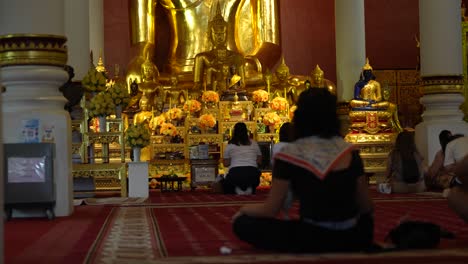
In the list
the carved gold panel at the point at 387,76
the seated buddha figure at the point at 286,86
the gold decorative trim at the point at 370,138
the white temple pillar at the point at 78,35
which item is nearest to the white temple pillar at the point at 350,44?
the seated buddha figure at the point at 286,86

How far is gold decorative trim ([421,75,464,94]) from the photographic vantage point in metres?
11.4

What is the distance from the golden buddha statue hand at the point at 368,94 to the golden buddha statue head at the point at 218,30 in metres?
2.21

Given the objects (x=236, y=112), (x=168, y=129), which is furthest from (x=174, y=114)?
(x=236, y=112)

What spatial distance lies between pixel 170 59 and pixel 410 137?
22.8ft

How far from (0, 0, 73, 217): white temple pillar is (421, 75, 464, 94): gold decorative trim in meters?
5.64

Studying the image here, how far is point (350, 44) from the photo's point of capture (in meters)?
14.3

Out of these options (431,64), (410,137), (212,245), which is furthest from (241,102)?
(212,245)

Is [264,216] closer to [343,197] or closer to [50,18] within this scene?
[343,197]

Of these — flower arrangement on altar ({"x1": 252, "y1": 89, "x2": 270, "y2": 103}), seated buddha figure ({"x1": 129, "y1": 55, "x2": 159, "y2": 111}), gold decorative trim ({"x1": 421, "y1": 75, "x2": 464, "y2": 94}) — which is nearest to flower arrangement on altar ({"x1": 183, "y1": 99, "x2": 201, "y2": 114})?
flower arrangement on altar ({"x1": 252, "y1": 89, "x2": 270, "y2": 103})

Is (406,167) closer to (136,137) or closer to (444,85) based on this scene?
(444,85)

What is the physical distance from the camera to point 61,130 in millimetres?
6789

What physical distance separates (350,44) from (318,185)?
10512 mm

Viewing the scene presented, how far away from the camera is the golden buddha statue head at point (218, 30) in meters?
14.4

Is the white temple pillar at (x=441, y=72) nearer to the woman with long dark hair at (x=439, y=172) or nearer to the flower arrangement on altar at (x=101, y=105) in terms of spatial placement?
the woman with long dark hair at (x=439, y=172)
